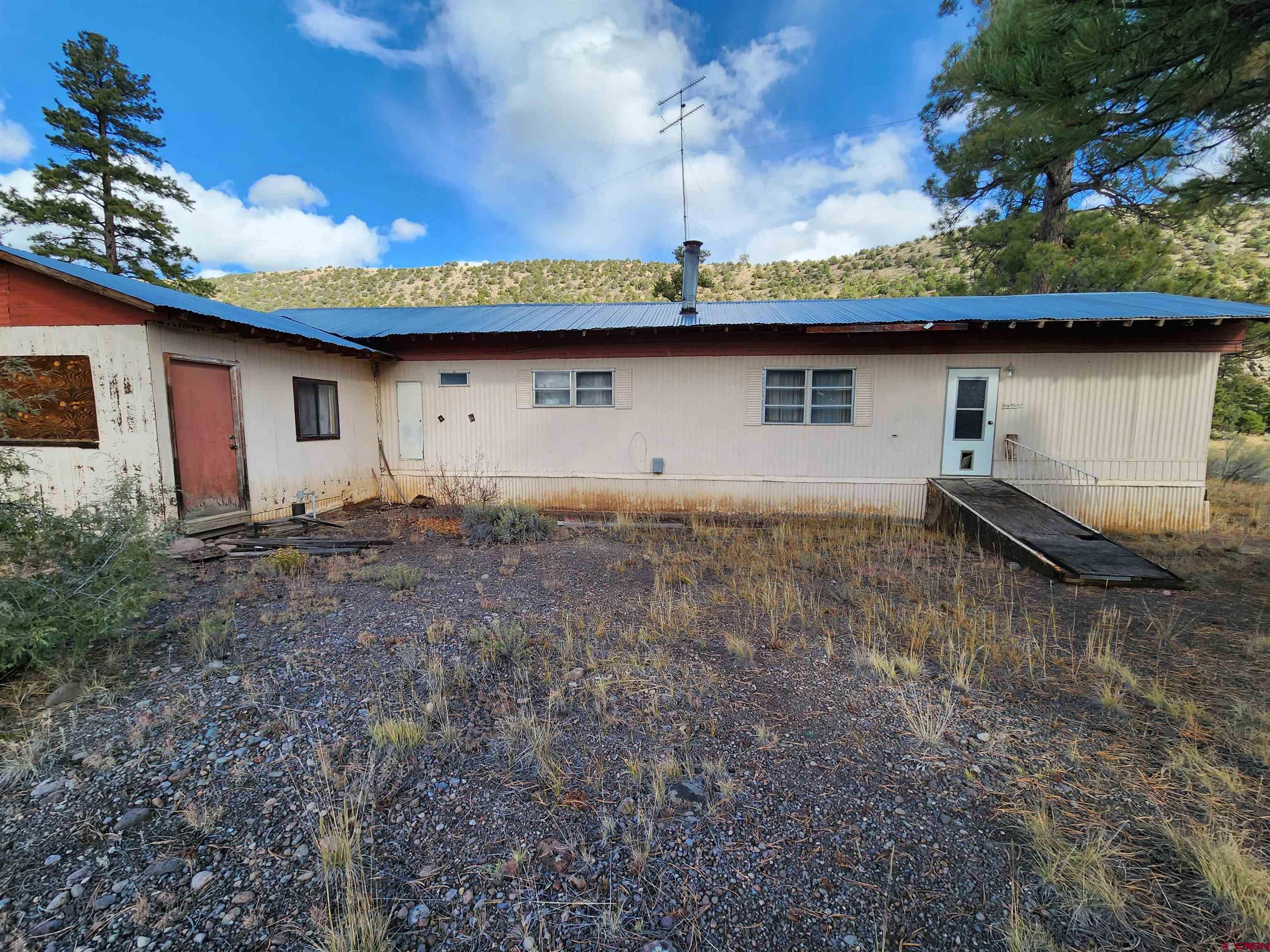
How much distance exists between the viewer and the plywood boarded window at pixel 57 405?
20.5 feet

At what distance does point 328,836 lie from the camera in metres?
2.05

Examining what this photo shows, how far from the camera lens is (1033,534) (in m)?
6.47

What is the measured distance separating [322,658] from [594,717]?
210cm

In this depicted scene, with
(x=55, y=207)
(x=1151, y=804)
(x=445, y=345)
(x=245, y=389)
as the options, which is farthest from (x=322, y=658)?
(x=55, y=207)

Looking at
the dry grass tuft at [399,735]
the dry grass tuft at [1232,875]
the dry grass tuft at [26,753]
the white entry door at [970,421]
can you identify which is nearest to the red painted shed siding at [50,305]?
the dry grass tuft at [26,753]

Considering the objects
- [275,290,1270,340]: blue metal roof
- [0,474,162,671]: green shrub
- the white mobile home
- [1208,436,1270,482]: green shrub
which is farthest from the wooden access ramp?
[0,474,162,671]: green shrub

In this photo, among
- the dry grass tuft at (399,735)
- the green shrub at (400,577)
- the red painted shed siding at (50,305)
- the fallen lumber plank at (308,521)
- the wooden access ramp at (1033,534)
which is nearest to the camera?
the dry grass tuft at (399,735)

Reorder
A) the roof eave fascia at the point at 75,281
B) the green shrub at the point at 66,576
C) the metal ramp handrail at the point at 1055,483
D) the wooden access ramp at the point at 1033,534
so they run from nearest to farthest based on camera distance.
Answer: the green shrub at the point at 66,576, the wooden access ramp at the point at 1033,534, the roof eave fascia at the point at 75,281, the metal ramp handrail at the point at 1055,483

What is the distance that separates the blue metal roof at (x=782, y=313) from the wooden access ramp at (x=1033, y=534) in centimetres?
273

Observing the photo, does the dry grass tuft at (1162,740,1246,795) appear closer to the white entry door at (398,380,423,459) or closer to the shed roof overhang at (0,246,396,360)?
the shed roof overhang at (0,246,396,360)

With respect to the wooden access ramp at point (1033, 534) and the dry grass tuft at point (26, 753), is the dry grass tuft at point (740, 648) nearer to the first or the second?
the dry grass tuft at point (26, 753)

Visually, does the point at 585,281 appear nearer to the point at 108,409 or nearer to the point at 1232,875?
the point at 108,409

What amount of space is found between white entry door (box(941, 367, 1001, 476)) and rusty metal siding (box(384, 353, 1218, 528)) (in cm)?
14

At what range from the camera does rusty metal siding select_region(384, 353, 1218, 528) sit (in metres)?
8.14
